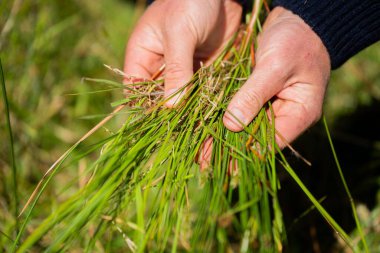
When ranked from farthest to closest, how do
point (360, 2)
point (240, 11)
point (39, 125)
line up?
point (39, 125), point (240, 11), point (360, 2)

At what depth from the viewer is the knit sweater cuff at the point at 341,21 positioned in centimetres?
123

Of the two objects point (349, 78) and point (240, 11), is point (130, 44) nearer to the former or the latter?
point (240, 11)

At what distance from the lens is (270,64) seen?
113 centimetres

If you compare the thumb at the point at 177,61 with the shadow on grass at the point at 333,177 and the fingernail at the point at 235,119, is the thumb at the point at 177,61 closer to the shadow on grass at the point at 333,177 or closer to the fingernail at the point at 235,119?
the fingernail at the point at 235,119

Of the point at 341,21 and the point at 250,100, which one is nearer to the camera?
the point at 250,100

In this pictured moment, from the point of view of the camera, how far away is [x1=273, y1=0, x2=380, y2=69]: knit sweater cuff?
4.04 ft

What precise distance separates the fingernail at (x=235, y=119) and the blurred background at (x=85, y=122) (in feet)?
1.67

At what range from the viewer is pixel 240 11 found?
1.57 metres

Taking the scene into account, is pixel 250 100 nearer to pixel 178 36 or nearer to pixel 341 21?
pixel 178 36

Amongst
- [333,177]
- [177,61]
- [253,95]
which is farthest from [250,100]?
[333,177]

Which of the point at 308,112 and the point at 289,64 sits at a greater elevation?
the point at 289,64

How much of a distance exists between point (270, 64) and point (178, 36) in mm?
294

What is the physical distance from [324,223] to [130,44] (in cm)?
106

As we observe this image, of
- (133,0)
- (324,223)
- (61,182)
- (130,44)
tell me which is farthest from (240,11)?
(133,0)
